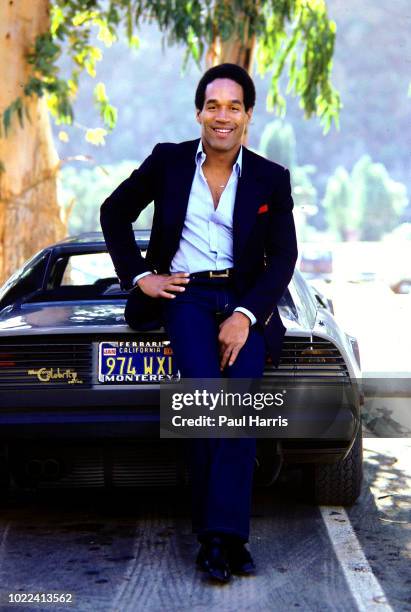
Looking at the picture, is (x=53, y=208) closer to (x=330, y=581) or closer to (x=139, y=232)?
(x=139, y=232)

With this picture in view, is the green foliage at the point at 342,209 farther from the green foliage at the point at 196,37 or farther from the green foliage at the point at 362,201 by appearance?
the green foliage at the point at 196,37

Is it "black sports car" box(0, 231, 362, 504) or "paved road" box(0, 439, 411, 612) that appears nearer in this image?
"paved road" box(0, 439, 411, 612)

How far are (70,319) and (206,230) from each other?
0.73m

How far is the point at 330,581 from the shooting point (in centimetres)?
405

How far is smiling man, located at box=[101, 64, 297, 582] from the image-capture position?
4.25m

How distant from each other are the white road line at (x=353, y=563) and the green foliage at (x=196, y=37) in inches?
255

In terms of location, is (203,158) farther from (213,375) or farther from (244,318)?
(213,375)

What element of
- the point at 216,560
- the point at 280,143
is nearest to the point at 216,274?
the point at 216,560

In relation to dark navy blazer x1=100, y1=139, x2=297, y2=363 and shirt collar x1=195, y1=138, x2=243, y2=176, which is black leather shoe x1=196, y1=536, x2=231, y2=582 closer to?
dark navy blazer x1=100, y1=139, x2=297, y2=363

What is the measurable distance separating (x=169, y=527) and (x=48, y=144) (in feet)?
23.4

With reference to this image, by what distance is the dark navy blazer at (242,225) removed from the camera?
4332 mm

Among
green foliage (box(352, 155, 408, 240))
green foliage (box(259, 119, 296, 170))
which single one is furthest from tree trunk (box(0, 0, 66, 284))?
green foliage (box(352, 155, 408, 240))

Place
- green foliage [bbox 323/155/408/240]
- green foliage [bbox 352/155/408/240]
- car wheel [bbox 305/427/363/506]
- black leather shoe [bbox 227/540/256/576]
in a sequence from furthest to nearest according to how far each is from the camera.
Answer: green foliage [bbox 323/155/408/240] < green foliage [bbox 352/155/408/240] < car wheel [bbox 305/427/363/506] < black leather shoe [bbox 227/540/256/576]

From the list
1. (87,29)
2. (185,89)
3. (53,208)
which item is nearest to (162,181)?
(53,208)
